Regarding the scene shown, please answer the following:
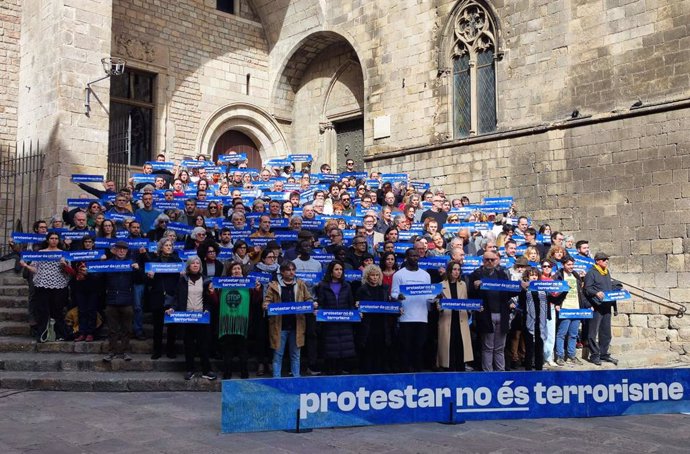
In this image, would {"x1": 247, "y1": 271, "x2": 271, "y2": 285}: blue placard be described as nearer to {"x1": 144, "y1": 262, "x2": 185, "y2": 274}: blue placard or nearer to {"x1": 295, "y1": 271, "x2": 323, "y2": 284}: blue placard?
{"x1": 295, "y1": 271, "x2": 323, "y2": 284}: blue placard

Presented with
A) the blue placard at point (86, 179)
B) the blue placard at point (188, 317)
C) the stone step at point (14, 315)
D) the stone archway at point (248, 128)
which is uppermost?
the stone archway at point (248, 128)

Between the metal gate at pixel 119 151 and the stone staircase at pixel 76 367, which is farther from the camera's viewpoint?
the metal gate at pixel 119 151

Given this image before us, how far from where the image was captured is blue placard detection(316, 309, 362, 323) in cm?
768

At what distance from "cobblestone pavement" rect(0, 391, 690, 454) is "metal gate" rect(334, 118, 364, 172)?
13501mm

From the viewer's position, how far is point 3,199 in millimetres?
15141

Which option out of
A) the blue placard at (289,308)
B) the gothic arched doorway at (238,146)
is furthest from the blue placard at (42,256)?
the gothic arched doorway at (238,146)

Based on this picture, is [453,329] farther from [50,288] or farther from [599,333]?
[50,288]

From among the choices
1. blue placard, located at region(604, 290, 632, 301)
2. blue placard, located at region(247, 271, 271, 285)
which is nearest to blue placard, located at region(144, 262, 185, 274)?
blue placard, located at region(247, 271, 271, 285)

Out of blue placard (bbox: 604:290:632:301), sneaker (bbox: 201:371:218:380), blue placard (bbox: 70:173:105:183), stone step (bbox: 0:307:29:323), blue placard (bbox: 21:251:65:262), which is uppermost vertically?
blue placard (bbox: 70:173:105:183)

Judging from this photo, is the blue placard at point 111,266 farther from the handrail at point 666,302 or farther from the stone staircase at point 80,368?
the handrail at point 666,302

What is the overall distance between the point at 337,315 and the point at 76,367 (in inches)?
129

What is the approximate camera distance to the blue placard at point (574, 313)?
30.6 ft

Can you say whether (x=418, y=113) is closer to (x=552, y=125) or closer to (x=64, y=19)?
(x=552, y=125)

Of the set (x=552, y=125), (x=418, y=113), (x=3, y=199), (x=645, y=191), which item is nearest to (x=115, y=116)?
(x=3, y=199)
